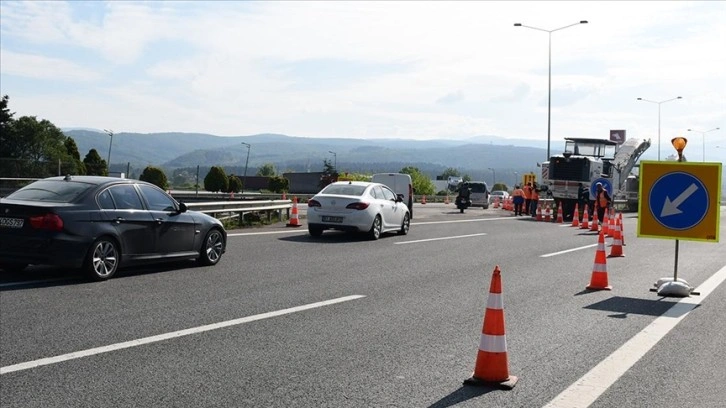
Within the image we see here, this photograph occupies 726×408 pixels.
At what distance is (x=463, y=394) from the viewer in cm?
611

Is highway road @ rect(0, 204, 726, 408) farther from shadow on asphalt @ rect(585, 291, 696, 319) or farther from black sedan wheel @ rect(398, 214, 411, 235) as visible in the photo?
black sedan wheel @ rect(398, 214, 411, 235)

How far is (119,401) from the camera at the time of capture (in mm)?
5797

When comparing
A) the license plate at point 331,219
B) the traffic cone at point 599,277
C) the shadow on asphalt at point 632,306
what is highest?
the license plate at point 331,219

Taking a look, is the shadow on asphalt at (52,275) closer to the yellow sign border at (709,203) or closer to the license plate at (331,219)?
the license plate at (331,219)

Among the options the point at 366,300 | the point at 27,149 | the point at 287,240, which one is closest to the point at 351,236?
the point at 287,240

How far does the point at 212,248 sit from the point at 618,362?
8.41m

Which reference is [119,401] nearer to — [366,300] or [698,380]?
[698,380]

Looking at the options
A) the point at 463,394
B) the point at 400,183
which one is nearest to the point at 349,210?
the point at 463,394

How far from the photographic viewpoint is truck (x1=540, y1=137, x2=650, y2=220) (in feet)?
122

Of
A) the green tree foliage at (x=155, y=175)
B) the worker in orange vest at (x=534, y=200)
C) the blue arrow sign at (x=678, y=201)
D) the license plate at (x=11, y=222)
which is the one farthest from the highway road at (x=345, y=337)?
the green tree foliage at (x=155, y=175)

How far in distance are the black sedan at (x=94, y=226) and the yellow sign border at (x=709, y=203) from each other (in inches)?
270

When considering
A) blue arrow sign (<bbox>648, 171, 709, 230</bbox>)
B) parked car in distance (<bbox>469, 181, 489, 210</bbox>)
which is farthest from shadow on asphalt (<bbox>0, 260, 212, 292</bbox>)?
parked car in distance (<bbox>469, 181, 489, 210</bbox>)

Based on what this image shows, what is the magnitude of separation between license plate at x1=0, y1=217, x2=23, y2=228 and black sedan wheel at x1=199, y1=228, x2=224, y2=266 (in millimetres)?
3298

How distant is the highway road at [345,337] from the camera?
6.09m
